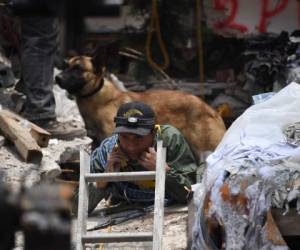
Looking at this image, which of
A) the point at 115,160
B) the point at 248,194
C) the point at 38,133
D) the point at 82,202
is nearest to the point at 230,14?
the point at 38,133

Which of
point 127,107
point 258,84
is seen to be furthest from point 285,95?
point 258,84

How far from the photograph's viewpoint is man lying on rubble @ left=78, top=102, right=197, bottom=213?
17.2 feet

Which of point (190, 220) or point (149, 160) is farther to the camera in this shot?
point (149, 160)

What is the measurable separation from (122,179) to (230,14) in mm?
5368

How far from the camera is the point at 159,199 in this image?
4.67m

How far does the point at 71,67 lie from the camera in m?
8.77

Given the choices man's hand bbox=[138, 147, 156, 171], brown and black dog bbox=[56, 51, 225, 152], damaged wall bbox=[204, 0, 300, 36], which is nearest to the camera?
man's hand bbox=[138, 147, 156, 171]

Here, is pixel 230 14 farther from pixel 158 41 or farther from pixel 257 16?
pixel 158 41

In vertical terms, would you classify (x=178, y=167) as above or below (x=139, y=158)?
below

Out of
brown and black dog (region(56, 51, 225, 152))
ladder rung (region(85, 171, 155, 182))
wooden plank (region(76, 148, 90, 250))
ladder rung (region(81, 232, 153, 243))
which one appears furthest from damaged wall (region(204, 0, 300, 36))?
ladder rung (region(81, 232, 153, 243))

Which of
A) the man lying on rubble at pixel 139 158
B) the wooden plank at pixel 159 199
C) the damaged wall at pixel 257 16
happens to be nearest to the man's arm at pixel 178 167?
the man lying on rubble at pixel 139 158

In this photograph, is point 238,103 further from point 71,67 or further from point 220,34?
point 71,67

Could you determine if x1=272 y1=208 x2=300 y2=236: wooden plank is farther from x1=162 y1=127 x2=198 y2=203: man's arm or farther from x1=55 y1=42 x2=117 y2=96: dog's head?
x1=55 y1=42 x2=117 y2=96: dog's head

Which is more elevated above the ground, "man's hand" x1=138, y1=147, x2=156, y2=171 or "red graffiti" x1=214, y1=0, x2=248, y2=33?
"red graffiti" x1=214, y1=0, x2=248, y2=33
